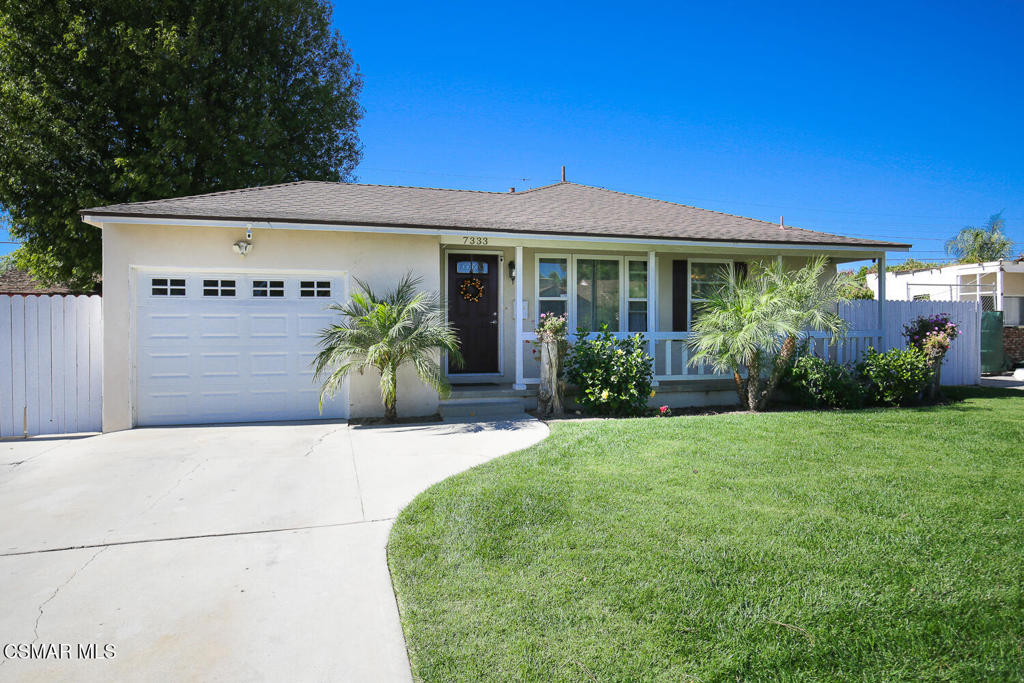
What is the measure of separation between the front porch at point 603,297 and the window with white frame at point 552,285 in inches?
0.8

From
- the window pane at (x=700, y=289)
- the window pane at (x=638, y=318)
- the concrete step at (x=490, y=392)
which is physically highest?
the window pane at (x=700, y=289)

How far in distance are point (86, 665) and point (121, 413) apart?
21.2 feet

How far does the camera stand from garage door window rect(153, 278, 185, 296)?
777 cm

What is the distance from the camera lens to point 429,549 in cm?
335

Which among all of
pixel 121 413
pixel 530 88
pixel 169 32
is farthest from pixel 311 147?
pixel 121 413

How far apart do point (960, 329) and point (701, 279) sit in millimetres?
6526

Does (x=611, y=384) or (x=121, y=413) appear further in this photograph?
(x=611, y=384)

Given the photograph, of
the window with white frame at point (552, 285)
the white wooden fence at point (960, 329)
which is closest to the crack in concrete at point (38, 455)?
the window with white frame at point (552, 285)

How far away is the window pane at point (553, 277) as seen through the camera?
10.3m

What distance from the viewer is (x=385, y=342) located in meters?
7.44

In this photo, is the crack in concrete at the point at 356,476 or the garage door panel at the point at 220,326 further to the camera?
the garage door panel at the point at 220,326

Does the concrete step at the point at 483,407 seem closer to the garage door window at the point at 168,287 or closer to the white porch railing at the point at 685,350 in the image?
the white porch railing at the point at 685,350

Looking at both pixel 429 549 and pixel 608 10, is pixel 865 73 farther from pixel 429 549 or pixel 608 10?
pixel 429 549

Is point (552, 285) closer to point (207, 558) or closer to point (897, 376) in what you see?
point (897, 376)
